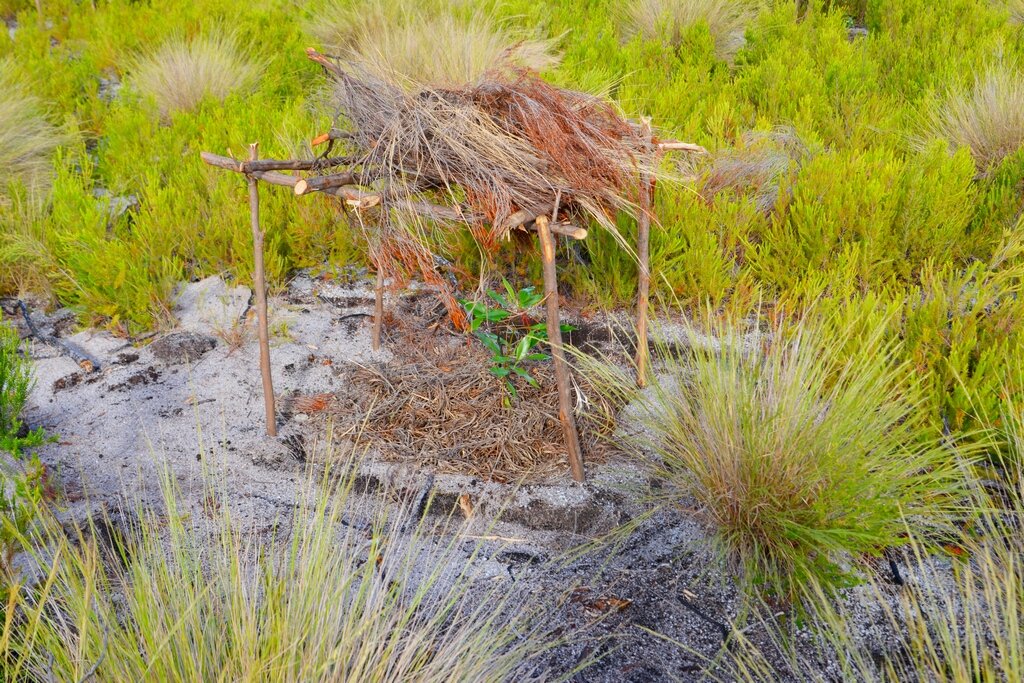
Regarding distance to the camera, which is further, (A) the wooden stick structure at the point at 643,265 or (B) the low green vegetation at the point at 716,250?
(A) the wooden stick structure at the point at 643,265

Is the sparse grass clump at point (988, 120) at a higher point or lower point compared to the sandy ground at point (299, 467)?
higher

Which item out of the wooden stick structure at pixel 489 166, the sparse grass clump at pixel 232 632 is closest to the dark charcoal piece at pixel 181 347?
the wooden stick structure at pixel 489 166

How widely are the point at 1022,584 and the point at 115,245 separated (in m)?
4.40

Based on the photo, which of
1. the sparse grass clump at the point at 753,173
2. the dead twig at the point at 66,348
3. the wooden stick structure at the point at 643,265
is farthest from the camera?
the sparse grass clump at the point at 753,173

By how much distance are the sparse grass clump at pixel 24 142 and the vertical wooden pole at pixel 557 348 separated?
12.8 feet

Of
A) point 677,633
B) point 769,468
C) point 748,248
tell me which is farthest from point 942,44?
point 677,633

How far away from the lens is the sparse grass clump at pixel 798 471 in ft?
7.82

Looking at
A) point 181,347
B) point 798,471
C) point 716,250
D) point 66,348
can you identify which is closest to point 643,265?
point 716,250

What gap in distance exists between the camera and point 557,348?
284cm

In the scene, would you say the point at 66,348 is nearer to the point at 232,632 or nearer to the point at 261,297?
the point at 261,297

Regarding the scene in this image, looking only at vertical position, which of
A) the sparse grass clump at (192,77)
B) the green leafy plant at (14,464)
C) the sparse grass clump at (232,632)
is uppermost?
the sparse grass clump at (192,77)

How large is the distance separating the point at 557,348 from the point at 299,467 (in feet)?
4.04

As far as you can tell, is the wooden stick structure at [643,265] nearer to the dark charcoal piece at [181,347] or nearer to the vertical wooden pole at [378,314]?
the vertical wooden pole at [378,314]

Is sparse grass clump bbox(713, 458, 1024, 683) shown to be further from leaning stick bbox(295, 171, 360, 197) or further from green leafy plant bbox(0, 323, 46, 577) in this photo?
green leafy plant bbox(0, 323, 46, 577)
